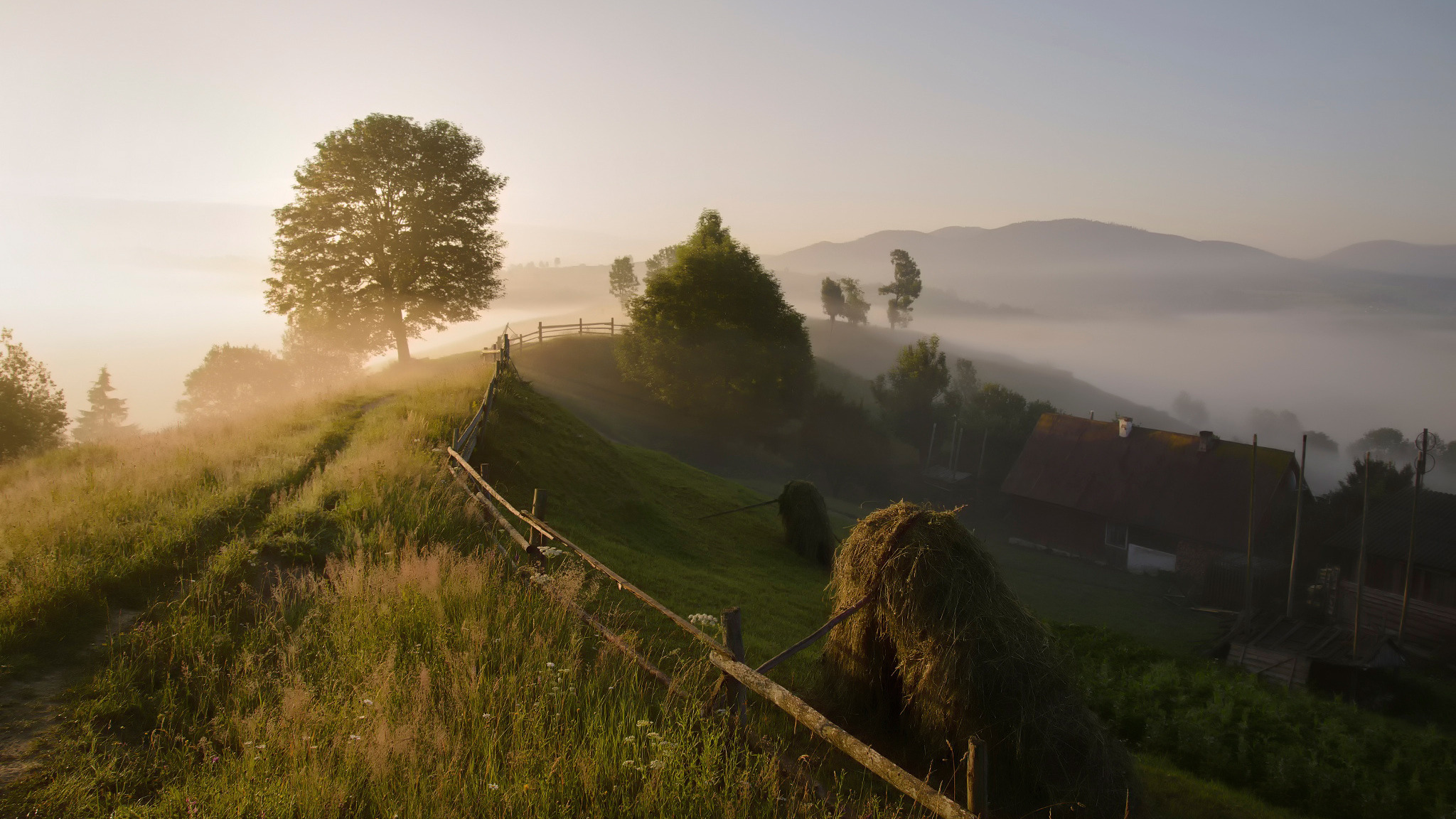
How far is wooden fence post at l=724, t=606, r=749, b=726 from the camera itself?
5.35m

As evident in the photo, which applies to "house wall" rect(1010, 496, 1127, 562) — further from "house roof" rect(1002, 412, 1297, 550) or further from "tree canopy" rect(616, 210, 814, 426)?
"tree canopy" rect(616, 210, 814, 426)

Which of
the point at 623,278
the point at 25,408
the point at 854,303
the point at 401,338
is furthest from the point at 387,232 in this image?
the point at 854,303

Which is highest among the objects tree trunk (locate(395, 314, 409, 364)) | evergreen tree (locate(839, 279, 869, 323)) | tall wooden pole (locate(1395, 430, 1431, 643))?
evergreen tree (locate(839, 279, 869, 323))

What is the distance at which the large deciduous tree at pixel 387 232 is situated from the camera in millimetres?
32250

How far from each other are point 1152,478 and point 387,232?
4429 cm

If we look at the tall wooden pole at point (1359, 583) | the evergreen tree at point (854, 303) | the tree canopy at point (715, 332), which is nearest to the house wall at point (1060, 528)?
the tall wooden pole at point (1359, 583)

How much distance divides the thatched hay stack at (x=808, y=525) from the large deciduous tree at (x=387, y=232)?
21983 millimetres

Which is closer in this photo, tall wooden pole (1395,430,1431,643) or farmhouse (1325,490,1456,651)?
tall wooden pole (1395,430,1431,643)

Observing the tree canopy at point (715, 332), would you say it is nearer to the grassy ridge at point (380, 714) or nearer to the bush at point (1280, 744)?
the bush at point (1280, 744)

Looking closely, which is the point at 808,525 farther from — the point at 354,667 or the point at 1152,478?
the point at 1152,478

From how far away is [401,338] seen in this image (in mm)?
35750

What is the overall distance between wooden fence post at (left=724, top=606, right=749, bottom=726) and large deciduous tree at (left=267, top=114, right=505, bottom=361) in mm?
33156

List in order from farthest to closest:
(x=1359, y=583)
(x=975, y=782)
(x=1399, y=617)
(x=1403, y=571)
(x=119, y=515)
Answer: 1. (x=1403, y=571)
2. (x=1399, y=617)
3. (x=1359, y=583)
4. (x=119, y=515)
5. (x=975, y=782)

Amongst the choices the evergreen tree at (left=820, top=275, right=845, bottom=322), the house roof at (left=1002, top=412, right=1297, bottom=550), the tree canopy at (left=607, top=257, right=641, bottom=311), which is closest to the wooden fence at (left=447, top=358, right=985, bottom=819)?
the house roof at (left=1002, top=412, right=1297, bottom=550)
